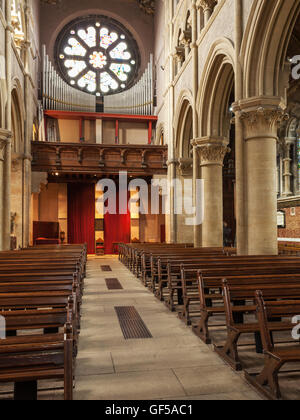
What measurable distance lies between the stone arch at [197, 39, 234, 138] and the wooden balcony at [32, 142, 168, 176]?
4968mm

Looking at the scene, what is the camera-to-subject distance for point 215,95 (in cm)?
1251

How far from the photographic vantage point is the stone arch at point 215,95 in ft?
38.3

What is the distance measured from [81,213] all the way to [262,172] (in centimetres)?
1451

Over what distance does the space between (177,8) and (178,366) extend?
53.6ft

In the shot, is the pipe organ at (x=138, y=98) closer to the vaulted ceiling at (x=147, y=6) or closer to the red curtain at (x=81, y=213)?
the vaulted ceiling at (x=147, y=6)

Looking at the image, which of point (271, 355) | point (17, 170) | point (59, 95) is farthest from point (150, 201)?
point (271, 355)

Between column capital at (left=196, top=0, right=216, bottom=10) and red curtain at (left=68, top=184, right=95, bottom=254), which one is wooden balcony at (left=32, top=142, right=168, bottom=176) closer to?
red curtain at (left=68, top=184, right=95, bottom=254)

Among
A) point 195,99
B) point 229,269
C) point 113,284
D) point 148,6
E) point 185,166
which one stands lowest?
point 113,284

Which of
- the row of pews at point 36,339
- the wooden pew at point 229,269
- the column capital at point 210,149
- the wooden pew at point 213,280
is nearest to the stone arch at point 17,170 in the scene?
the column capital at point 210,149

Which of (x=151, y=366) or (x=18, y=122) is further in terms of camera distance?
(x=18, y=122)

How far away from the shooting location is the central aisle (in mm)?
3197

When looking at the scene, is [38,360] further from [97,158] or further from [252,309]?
[97,158]

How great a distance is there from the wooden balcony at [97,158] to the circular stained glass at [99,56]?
6710mm

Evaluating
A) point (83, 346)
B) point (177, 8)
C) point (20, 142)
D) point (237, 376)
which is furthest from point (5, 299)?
point (177, 8)
